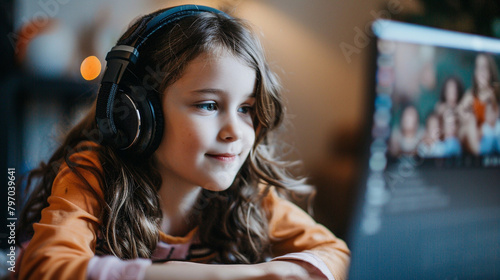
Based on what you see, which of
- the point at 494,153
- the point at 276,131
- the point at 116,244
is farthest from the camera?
the point at 494,153

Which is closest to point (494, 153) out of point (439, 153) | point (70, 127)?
point (439, 153)

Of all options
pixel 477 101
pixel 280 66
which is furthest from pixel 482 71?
pixel 280 66

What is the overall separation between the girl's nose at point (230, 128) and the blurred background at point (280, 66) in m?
0.13

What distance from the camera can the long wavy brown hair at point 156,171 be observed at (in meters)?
0.44

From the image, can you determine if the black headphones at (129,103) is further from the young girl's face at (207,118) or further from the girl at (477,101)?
the girl at (477,101)

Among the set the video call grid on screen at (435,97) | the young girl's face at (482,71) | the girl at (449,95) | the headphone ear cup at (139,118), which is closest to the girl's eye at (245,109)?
the headphone ear cup at (139,118)

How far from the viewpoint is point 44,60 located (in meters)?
0.42

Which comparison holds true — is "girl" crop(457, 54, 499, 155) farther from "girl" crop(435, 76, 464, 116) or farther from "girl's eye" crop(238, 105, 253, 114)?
"girl's eye" crop(238, 105, 253, 114)

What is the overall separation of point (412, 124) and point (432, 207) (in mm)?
160

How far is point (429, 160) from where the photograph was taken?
0.63m

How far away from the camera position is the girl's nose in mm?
426

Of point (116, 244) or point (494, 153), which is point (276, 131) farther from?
point (494, 153)

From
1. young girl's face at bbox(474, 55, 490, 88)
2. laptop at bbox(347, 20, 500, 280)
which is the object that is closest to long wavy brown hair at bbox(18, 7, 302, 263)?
laptop at bbox(347, 20, 500, 280)

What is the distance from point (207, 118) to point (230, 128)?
1.2 inches
